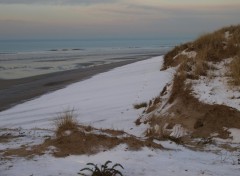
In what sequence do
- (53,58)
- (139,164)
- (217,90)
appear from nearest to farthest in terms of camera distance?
(139,164) < (217,90) < (53,58)

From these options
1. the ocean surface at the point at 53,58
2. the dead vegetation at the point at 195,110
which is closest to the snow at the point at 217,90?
the dead vegetation at the point at 195,110

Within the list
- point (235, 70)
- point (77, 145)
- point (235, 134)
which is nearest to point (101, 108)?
point (235, 70)

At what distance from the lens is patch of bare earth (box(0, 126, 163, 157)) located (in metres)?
5.64

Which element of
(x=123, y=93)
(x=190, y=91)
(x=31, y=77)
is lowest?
(x=31, y=77)

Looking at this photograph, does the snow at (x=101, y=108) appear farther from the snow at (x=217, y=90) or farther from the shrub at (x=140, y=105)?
the snow at (x=217, y=90)

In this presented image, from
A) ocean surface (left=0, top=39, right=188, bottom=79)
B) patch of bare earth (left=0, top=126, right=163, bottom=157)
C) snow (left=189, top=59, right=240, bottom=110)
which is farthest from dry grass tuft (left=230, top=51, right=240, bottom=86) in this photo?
ocean surface (left=0, top=39, right=188, bottom=79)

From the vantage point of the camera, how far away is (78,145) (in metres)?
5.80

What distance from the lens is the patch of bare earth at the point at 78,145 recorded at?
5645mm

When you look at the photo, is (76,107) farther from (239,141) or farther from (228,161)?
(228,161)

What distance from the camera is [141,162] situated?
5.19m

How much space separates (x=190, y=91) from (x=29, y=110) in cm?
578

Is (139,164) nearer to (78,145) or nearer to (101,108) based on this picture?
(78,145)

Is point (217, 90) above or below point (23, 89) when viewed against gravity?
above

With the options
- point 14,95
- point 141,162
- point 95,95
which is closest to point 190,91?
point 141,162
